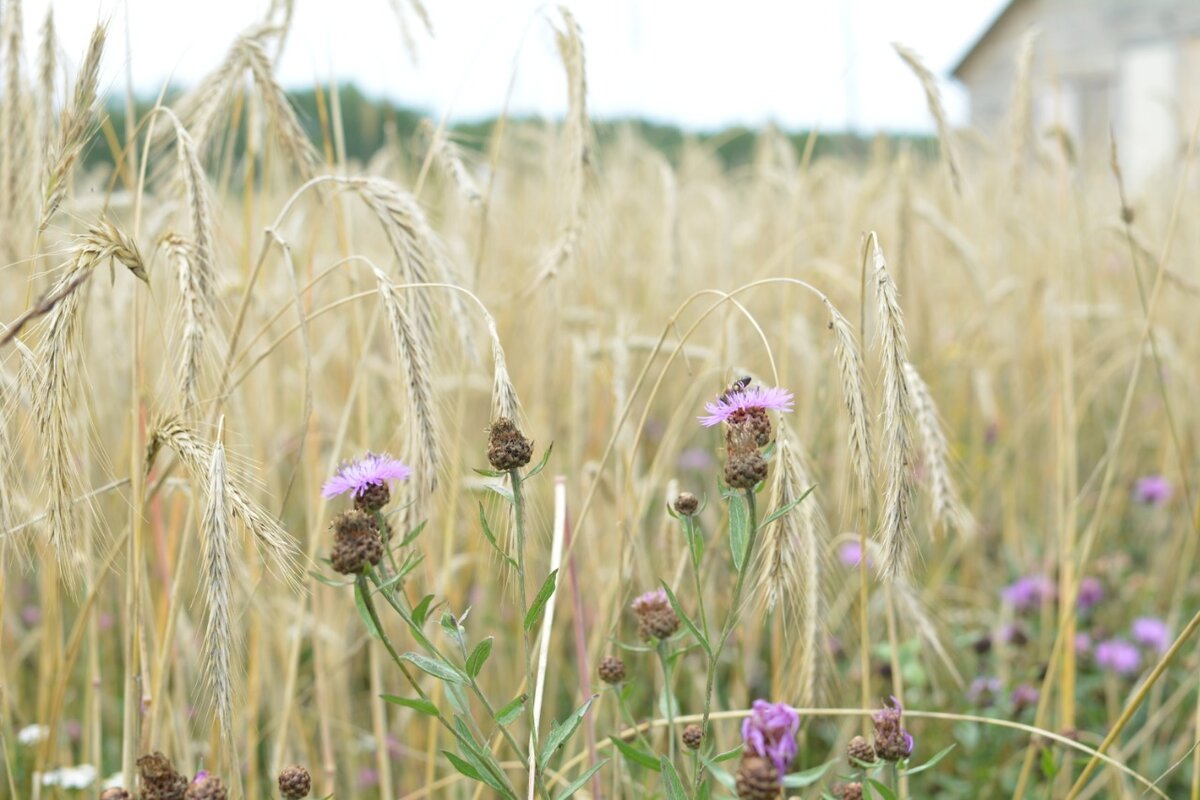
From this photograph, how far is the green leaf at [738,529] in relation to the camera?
3.20 feet

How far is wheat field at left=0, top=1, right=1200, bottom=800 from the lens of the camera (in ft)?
3.39

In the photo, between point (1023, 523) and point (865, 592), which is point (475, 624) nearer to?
point (865, 592)

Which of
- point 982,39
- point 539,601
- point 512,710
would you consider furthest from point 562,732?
point 982,39

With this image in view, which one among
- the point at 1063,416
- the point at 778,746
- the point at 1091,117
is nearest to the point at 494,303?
the point at 1063,416

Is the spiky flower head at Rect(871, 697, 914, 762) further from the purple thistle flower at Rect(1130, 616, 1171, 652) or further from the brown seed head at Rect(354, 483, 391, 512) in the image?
the purple thistle flower at Rect(1130, 616, 1171, 652)

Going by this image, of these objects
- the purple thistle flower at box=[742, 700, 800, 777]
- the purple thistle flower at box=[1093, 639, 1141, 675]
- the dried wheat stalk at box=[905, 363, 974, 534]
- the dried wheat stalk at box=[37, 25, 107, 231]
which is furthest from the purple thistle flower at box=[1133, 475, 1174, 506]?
the dried wheat stalk at box=[37, 25, 107, 231]

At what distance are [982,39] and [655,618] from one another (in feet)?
63.1

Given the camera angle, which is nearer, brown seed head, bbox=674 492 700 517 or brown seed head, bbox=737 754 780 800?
brown seed head, bbox=737 754 780 800

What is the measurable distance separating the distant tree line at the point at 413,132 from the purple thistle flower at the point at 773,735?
3.65ft

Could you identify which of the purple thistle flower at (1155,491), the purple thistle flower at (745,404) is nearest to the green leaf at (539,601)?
the purple thistle flower at (745,404)

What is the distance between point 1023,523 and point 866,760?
83.2 inches

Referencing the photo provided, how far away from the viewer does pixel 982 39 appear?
18.0 m

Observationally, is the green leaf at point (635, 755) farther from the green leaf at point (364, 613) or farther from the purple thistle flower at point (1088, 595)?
the purple thistle flower at point (1088, 595)

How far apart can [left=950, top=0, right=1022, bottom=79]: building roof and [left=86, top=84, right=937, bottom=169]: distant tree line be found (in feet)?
13.8
